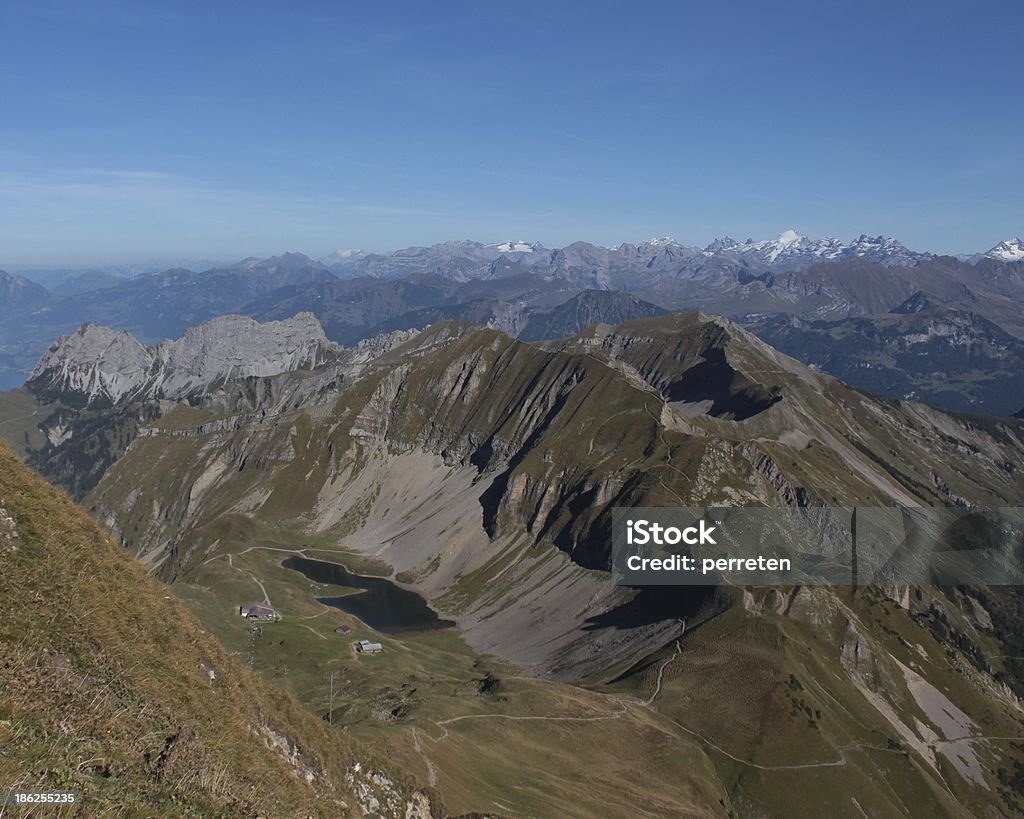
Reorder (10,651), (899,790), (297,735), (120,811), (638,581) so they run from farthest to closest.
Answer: (638,581)
(899,790)
(297,735)
(10,651)
(120,811)

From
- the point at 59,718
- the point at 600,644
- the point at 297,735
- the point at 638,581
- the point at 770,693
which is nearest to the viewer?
the point at 59,718

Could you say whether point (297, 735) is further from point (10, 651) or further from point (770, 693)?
point (770, 693)

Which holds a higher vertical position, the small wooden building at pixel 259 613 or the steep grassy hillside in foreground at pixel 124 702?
the steep grassy hillside in foreground at pixel 124 702

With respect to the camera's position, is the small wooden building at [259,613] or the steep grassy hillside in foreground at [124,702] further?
the small wooden building at [259,613]

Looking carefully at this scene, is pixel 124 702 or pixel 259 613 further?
pixel 259 613

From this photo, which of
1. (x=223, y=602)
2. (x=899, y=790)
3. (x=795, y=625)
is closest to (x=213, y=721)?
(x=899, y=790)

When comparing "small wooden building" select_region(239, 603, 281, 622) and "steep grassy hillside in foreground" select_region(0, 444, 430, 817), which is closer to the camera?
"steep grassy hillside in foreground" select_region(0, 444, 430, 817)

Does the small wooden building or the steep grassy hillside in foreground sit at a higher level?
the steep grassy hillside in foreground

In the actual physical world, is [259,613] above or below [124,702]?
below
